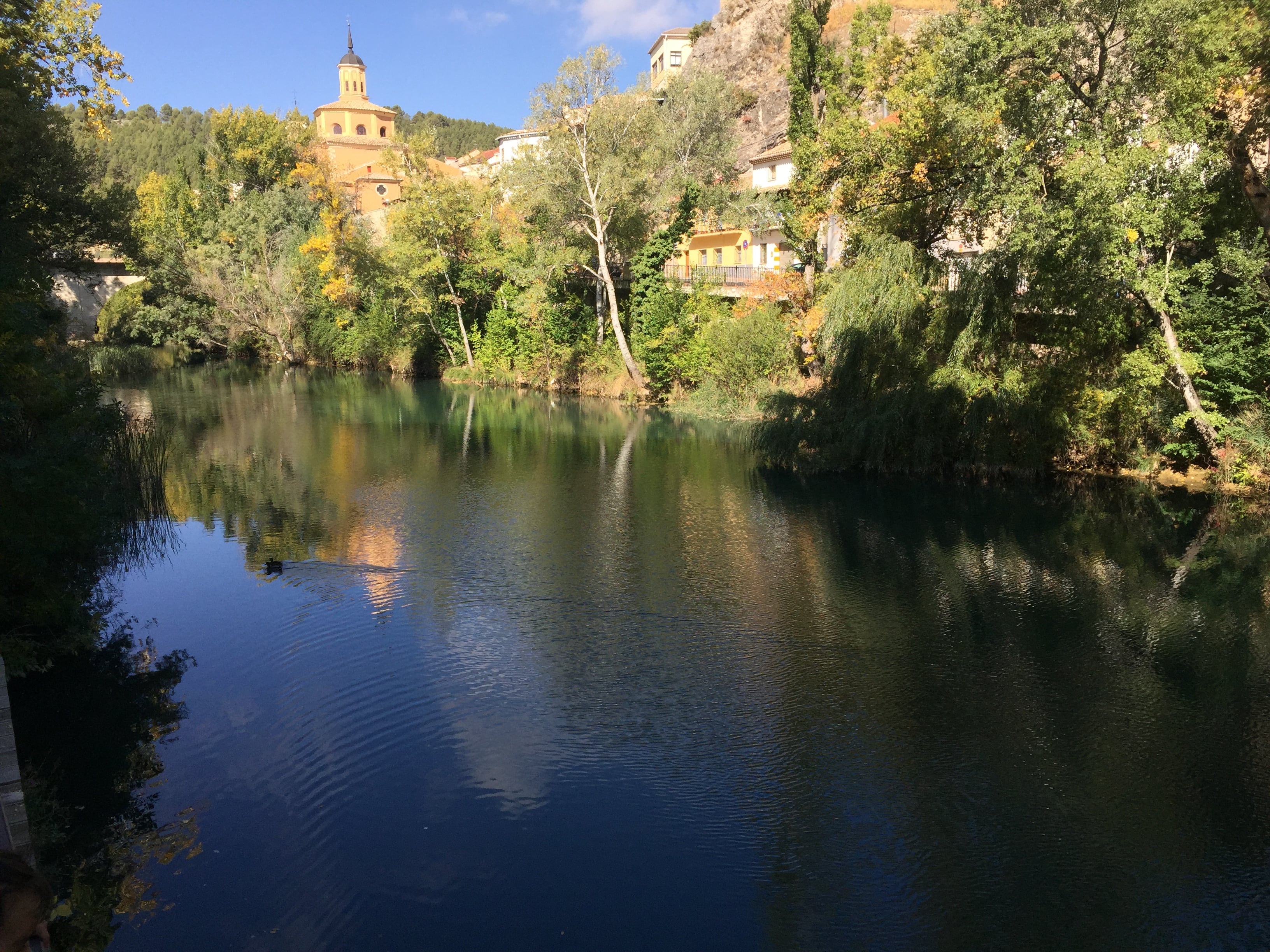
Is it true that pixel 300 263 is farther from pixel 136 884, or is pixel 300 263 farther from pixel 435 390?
pixel 136 884

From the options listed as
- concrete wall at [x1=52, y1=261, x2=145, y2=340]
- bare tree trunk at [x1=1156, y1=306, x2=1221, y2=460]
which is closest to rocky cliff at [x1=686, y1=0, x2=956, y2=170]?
concrete wall at [x1=52, y1=261, x2=145, y2=340]

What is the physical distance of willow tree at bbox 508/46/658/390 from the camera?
112 feet

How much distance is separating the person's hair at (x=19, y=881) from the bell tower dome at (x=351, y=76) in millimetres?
102939

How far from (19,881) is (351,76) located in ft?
343

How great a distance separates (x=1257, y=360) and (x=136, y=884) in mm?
22334

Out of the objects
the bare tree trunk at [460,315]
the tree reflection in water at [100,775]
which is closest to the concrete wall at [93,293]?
the bare tree trunk at [460,315]

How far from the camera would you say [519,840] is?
28.7 ft

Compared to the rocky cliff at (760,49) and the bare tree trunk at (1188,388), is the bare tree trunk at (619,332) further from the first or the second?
the rocky cliff at (760,49)

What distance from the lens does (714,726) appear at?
1079 centimetres

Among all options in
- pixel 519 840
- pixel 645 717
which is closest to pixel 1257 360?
pixel 645 717

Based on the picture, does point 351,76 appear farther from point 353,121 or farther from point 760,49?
point 760,49

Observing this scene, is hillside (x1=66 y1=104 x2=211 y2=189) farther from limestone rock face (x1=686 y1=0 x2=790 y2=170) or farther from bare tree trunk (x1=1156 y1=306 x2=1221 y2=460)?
bare tree trunk (x1=1156 y1=306 x2=1221 y2=460)

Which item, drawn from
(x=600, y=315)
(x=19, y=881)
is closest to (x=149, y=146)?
(x=600, y=315)

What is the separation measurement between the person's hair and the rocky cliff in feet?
203
